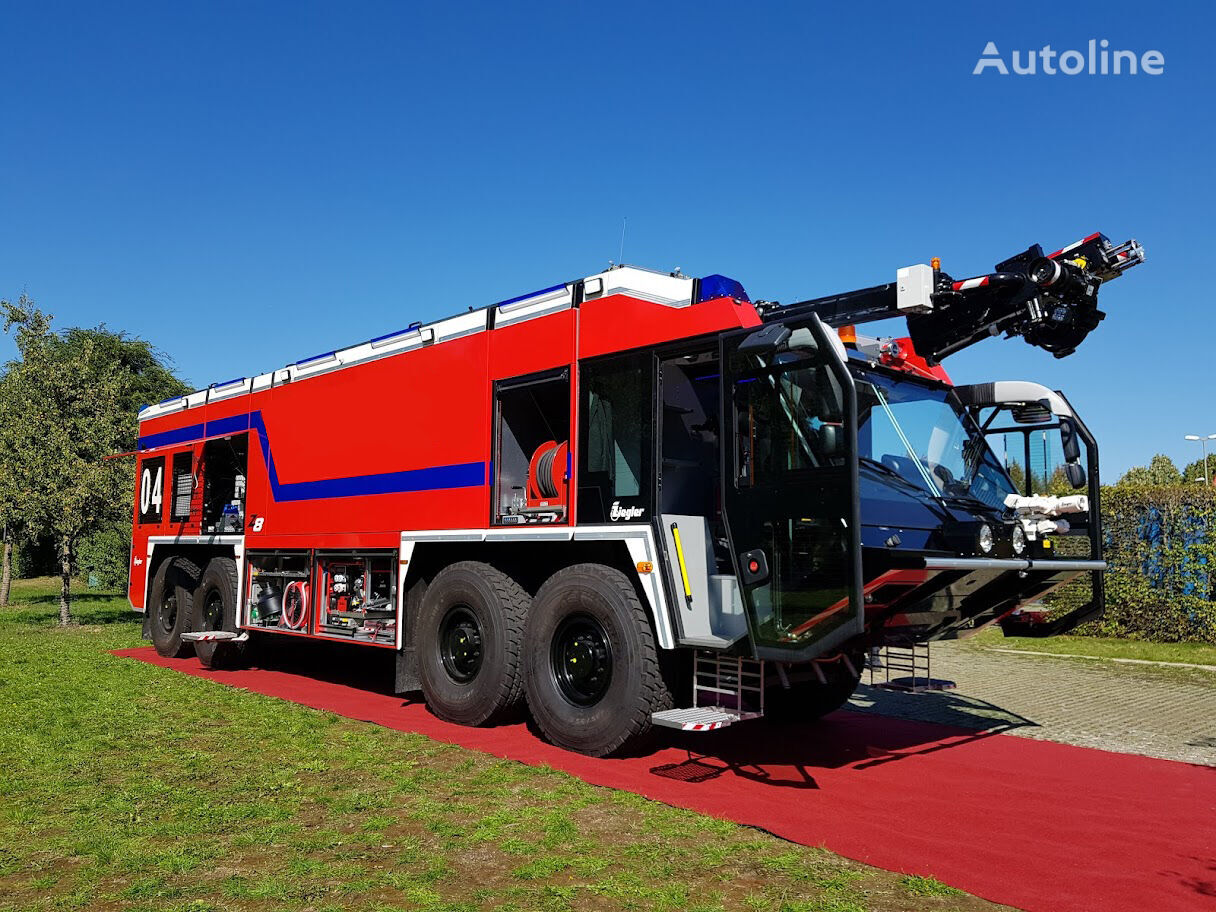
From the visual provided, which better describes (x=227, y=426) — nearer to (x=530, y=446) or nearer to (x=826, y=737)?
(x=530, y=446)

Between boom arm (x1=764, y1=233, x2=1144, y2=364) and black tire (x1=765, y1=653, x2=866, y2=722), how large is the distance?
3.14 meters

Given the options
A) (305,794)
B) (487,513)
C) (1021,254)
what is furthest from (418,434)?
(1021,254)

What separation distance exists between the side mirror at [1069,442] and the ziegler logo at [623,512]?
11.2ft

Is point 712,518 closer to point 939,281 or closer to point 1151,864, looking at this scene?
point 939,281

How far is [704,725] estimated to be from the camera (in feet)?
19.8

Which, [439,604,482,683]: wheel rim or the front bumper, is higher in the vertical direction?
the front bumper

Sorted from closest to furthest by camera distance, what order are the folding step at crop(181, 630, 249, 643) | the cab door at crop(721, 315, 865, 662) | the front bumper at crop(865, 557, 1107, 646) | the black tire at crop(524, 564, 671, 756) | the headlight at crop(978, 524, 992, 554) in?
the cab door at crop(721, 315, 865, 662), the front bumper at crop(865, 557, 1107, 646), the headlight at crop(978, 524, 992, 554), the black tire at crop(524, 564, 671, 756), the folding step at crop(181, 630, 249, 643)

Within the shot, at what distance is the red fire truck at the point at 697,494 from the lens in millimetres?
5969

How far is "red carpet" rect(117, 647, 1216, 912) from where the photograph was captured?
185 inches

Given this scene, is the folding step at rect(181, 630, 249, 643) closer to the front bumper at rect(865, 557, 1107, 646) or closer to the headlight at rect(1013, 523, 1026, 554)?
the front bumper at rect(865, 557, 1107, 646)

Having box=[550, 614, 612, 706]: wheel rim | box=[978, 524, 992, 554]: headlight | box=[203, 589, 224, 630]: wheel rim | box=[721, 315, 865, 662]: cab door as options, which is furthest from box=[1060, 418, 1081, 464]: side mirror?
box=[203, 589, 224, 630]: wheel rim

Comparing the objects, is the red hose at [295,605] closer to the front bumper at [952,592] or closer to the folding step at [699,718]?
the folding step at [699,718]

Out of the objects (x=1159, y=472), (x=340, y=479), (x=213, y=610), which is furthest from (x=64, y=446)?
(x=1159, y=472)

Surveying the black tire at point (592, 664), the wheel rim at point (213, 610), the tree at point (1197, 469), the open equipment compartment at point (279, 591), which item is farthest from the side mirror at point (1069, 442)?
the tree at point (1197, 469)
